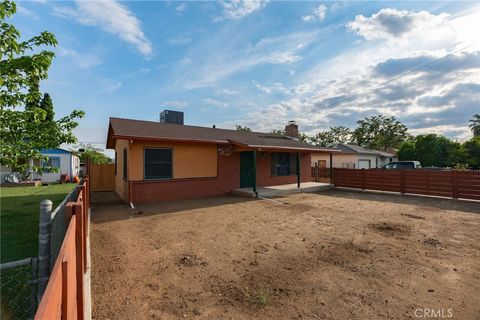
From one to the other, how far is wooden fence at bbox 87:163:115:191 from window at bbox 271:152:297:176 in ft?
34.3

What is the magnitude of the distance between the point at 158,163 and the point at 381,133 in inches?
1845

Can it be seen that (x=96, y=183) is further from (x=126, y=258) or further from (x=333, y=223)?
(x=333, y=223)

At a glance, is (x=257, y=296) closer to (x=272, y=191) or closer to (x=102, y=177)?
(x=272, y=191)

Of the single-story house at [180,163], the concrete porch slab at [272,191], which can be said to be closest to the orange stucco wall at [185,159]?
the single-story house at [180,163]

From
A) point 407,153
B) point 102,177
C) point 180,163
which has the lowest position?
point 102,177

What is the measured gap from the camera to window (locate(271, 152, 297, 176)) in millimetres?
15875

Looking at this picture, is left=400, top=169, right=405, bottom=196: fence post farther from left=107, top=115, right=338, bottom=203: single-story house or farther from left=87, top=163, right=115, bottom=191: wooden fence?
left=87, top=163, right=115, bottom=191: wooden fence

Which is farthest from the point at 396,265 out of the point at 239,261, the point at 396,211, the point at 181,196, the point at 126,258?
the point at 181,196

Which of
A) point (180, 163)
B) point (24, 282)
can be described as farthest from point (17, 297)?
point (180, 163)

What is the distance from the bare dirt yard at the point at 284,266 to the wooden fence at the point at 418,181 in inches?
176

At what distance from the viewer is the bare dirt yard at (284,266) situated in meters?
3.33

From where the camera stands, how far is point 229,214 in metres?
8.77

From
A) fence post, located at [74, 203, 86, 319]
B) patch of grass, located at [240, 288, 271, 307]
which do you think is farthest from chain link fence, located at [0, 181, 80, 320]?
patch of grass, located at [240, 288, 271, 307]

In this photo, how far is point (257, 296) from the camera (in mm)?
3582
